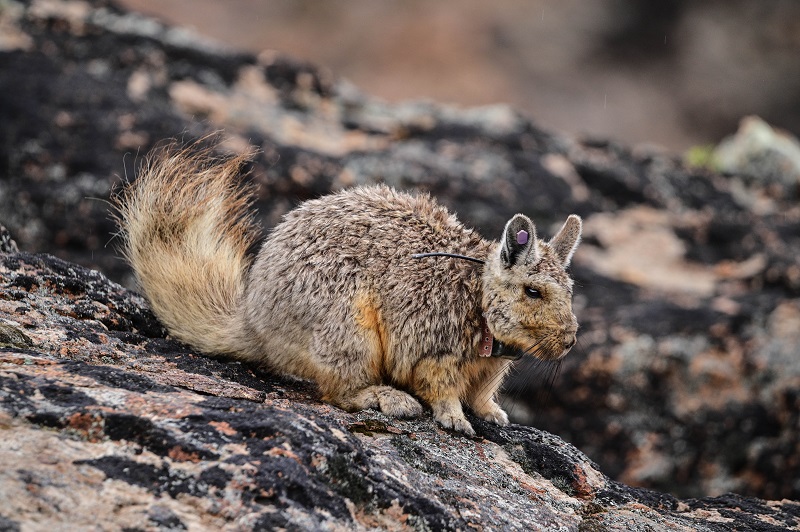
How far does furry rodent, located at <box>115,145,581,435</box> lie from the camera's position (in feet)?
16.5

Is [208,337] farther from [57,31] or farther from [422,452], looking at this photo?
[57,31]

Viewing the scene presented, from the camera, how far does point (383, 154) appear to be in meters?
9.91

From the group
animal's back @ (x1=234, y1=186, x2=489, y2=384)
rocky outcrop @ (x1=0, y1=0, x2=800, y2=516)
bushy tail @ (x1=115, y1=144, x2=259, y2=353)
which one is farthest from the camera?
rocky outcrop @ (x1=0, y1=0, x2=800, y2=516)

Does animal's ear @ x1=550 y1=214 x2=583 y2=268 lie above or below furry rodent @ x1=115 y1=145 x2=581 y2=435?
above

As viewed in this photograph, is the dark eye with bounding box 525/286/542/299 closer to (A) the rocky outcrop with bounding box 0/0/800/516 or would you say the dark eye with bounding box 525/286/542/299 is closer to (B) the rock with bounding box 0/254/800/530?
(A) the rocky outcrop with bounding box 0/0/800/516

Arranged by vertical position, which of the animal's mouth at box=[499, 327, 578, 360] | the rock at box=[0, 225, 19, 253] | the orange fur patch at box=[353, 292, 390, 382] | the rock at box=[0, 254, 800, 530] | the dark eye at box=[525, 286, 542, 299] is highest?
the dark eye at box=[525, 286, 542, 299]

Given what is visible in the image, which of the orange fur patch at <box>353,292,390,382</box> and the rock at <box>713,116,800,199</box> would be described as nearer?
the orange fur patch at <box>353,292,390,382</box>

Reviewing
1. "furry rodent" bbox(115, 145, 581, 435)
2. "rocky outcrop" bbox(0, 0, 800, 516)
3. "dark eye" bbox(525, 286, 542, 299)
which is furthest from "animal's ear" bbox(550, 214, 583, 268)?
"rocky outcrop" bbox(0, 0, 800, 516)

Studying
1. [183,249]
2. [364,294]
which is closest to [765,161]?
[364,294]

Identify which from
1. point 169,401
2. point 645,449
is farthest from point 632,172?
point 169,401

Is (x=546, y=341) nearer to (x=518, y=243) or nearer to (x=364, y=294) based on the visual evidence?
(x=518, y=243)

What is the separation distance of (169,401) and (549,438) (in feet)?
8.29

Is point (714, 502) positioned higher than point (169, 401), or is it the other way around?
point (714, 502)

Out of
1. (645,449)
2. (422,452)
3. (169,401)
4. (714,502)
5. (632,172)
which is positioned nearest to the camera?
(169,401)
